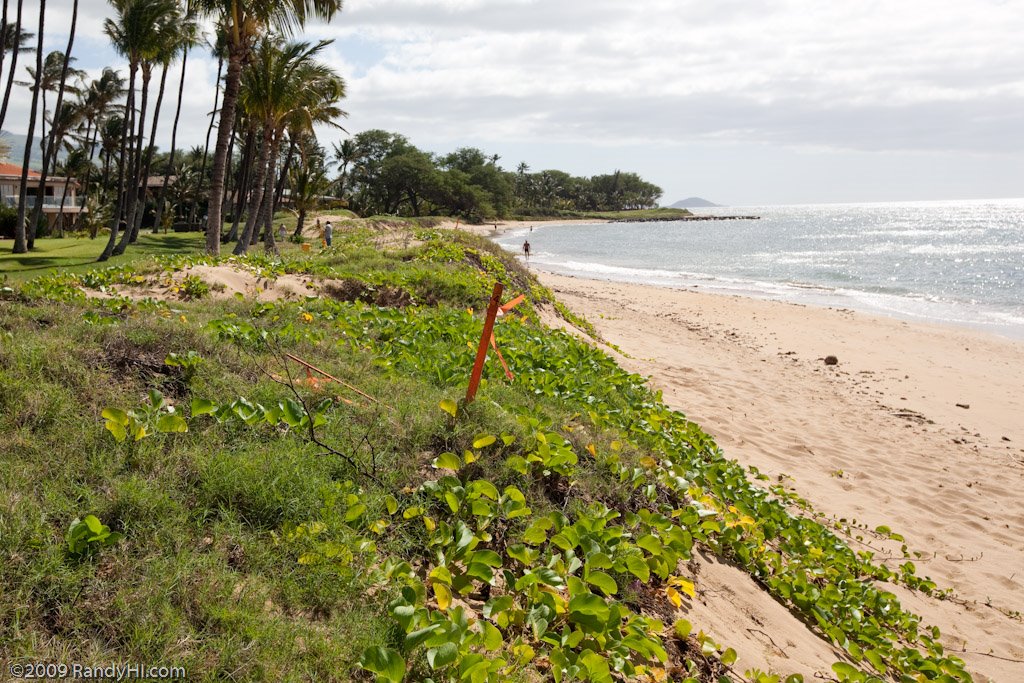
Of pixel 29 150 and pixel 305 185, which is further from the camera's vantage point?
pixel 305 185

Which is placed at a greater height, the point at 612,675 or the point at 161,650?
the point at 161,650

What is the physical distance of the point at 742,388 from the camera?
1073 centimetres

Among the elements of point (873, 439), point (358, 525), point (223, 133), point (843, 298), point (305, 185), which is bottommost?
point (873, 439)

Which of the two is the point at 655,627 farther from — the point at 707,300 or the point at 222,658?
the point at 707,300

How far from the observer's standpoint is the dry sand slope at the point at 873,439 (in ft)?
13.9

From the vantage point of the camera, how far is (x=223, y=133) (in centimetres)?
1485

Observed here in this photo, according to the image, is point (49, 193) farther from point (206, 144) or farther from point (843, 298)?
point (843, 298)

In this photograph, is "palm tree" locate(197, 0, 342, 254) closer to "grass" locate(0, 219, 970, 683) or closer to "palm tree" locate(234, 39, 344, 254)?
"palm tree" locate(234, 39, 344, 254)

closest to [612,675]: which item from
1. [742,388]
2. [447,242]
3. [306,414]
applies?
[306,414]

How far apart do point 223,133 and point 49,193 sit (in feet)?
137

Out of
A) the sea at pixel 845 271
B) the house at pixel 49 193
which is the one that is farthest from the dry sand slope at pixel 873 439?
the house at pixel 49 193

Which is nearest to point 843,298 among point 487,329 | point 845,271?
point 845,271

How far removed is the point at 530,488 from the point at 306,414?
1.43 metres

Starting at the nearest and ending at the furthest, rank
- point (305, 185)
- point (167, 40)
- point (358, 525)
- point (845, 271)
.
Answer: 1. point (358, 525)
2. point (167, 40)
3. point (305, 185)
4. point (845, 271)
